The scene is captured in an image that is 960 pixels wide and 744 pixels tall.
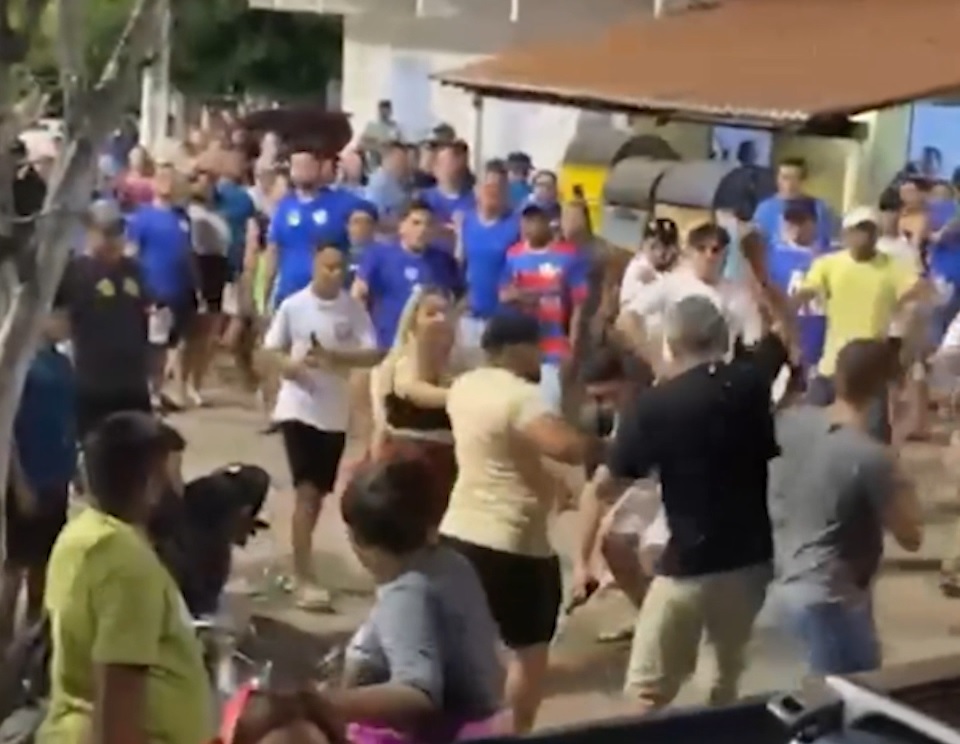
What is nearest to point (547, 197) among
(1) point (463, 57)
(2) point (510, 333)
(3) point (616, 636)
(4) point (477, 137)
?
(3) point (616, 636)

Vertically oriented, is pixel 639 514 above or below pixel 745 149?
below

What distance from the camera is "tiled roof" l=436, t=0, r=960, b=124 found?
7965 mm

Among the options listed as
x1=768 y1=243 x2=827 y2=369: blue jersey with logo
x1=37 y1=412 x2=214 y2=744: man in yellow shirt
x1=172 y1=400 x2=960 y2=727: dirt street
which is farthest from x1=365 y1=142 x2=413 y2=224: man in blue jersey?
x1=37 y1=412 x2=214 y2=744: man in yellow shirt

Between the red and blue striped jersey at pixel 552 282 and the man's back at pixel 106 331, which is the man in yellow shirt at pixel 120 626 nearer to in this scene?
the man's back at pixel 106 331


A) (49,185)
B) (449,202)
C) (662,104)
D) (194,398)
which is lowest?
(194,398)

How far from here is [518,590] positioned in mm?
7004

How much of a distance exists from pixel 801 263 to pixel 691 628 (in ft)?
17.4

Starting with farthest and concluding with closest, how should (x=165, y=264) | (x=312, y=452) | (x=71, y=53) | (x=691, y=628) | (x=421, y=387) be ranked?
(x=165, y=264) → (x=312, y=452) → (x=421, y=387) → (x=691, y=628) → (x=71, y=53)

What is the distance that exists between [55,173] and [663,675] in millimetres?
2426

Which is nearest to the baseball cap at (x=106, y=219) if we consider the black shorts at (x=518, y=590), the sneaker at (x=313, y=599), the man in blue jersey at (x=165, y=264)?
the sneaker at (x=313, y=599)

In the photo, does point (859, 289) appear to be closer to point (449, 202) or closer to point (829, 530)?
point (449, 202)

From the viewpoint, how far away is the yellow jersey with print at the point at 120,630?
16.2 ft

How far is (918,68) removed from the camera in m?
8.15

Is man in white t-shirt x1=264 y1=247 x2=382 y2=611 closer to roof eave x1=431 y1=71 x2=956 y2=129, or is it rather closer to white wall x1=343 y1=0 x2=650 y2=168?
roof eave x1=431 y1=71 x2=956 y2=129
